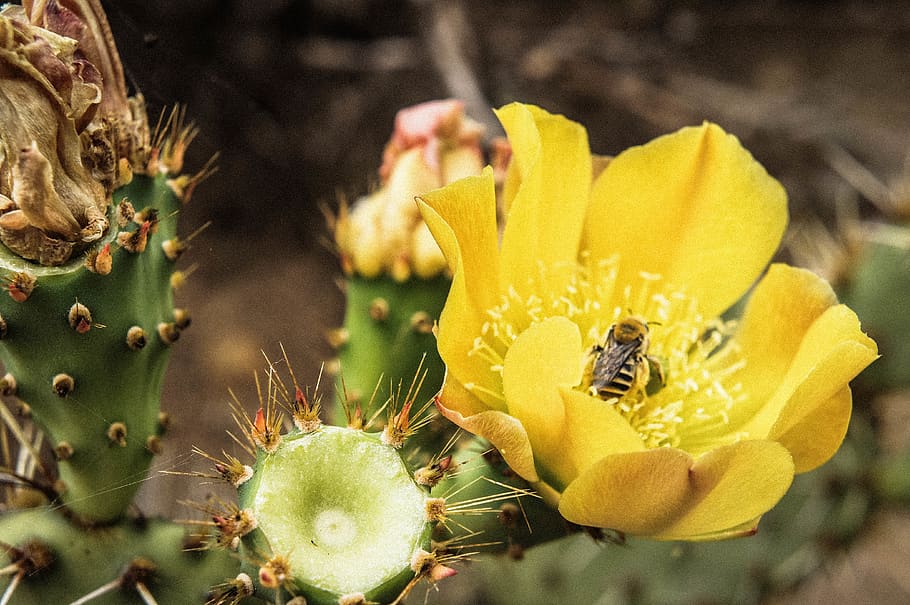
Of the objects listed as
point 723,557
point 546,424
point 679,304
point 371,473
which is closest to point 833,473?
point 723,557

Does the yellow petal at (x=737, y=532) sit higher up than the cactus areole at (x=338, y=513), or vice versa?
the cactus areole at (x=338, y=513)

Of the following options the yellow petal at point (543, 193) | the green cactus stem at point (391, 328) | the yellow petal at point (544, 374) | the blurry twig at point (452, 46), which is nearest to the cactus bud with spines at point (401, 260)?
the green cactus stem at point (391, 328)

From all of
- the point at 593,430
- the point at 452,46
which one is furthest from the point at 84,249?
the point at 452,46

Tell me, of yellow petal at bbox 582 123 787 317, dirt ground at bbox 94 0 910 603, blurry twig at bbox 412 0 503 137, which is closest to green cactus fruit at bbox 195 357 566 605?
yellow petal at bbox 582 123 787 317

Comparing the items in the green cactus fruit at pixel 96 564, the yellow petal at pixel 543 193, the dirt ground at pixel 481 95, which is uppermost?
the yellow petal at pixel 543 193

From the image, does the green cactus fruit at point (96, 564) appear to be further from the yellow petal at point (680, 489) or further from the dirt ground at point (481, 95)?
the dirt ground at point (481, 95)

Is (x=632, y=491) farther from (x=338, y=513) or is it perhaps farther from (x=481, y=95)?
(x=481, y=95)

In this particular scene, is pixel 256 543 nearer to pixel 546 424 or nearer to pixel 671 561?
pixel 546 424
